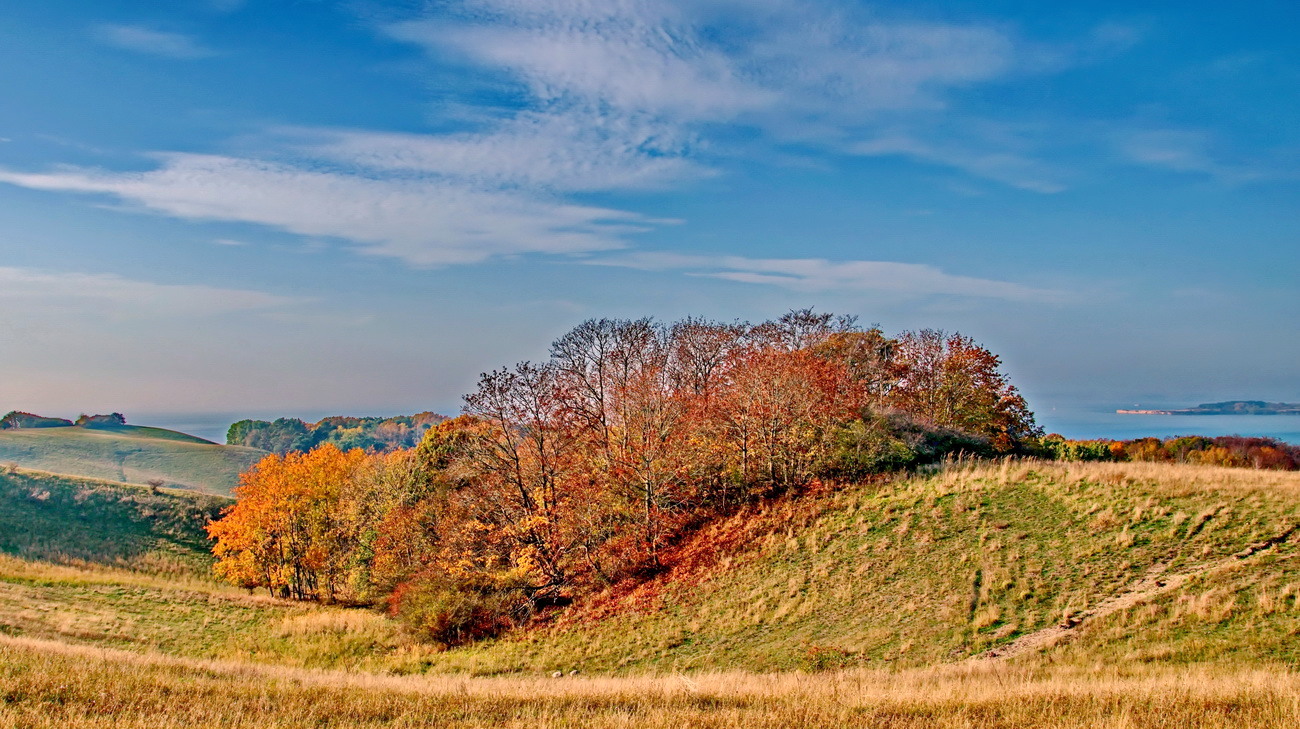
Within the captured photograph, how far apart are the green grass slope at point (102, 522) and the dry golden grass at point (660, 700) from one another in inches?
1683

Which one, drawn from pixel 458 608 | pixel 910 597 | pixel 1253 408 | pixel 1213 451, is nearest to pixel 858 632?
pixel 910 597

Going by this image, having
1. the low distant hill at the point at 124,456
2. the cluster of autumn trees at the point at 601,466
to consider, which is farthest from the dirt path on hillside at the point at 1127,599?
the low distant hill at the point at 124,456

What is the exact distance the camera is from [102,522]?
175 feet

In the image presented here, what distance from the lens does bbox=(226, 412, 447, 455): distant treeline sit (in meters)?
164

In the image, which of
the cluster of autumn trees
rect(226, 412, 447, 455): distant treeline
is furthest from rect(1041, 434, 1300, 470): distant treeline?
rect(226, 412, 447, 455): distant treeline

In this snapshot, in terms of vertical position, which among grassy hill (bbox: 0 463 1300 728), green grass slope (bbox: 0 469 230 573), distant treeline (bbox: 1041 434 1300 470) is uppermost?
distant treeline (bbox: 1041 434 1300 470)

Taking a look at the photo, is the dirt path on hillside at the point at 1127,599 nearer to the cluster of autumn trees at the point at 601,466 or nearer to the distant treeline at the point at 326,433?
the cluster of autumn trees at the point at 601,466

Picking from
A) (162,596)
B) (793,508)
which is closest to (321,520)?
(162,596)

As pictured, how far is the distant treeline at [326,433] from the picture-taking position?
163625 mm

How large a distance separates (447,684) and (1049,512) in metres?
20.3

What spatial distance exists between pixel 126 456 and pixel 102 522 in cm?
7556

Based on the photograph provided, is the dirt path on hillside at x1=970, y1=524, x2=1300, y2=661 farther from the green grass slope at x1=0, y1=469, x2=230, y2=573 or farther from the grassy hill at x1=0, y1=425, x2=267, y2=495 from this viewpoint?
the grassy hill at x1=0, y1=425, x2=267, y2=495

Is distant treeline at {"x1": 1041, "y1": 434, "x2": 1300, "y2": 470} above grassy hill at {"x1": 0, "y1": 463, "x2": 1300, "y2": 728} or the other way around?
above

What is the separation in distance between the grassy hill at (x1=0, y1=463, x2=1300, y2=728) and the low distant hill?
8200 cm
